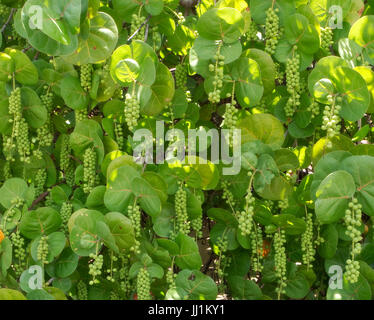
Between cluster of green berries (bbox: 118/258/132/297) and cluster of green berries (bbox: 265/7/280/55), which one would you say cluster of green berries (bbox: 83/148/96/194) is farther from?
cluster of green berries (bbox: 265/7/280/55)

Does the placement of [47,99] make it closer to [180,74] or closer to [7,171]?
[7,171]

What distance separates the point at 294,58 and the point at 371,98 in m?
0.26

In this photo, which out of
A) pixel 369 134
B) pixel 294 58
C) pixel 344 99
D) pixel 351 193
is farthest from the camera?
pixel 369 134

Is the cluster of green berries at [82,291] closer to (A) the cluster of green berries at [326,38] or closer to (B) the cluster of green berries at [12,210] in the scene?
(B) the cluster of green berries at [12,210]

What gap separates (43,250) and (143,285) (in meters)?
0.38

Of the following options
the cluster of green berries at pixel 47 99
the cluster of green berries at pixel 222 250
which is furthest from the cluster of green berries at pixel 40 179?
the cluster of green berries at pixel 222 250

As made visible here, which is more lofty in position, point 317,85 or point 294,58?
point 294,58

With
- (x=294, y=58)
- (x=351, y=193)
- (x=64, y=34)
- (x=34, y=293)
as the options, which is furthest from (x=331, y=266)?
(x=64, y=34)

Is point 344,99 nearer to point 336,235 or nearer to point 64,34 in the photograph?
point 336,235

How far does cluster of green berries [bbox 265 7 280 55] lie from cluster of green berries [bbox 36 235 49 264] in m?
0.93

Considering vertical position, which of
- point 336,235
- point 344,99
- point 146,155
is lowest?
point 336,235

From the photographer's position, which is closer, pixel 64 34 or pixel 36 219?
pixel 64 34

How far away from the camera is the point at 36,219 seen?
159cm

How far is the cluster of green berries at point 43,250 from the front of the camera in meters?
1.56
